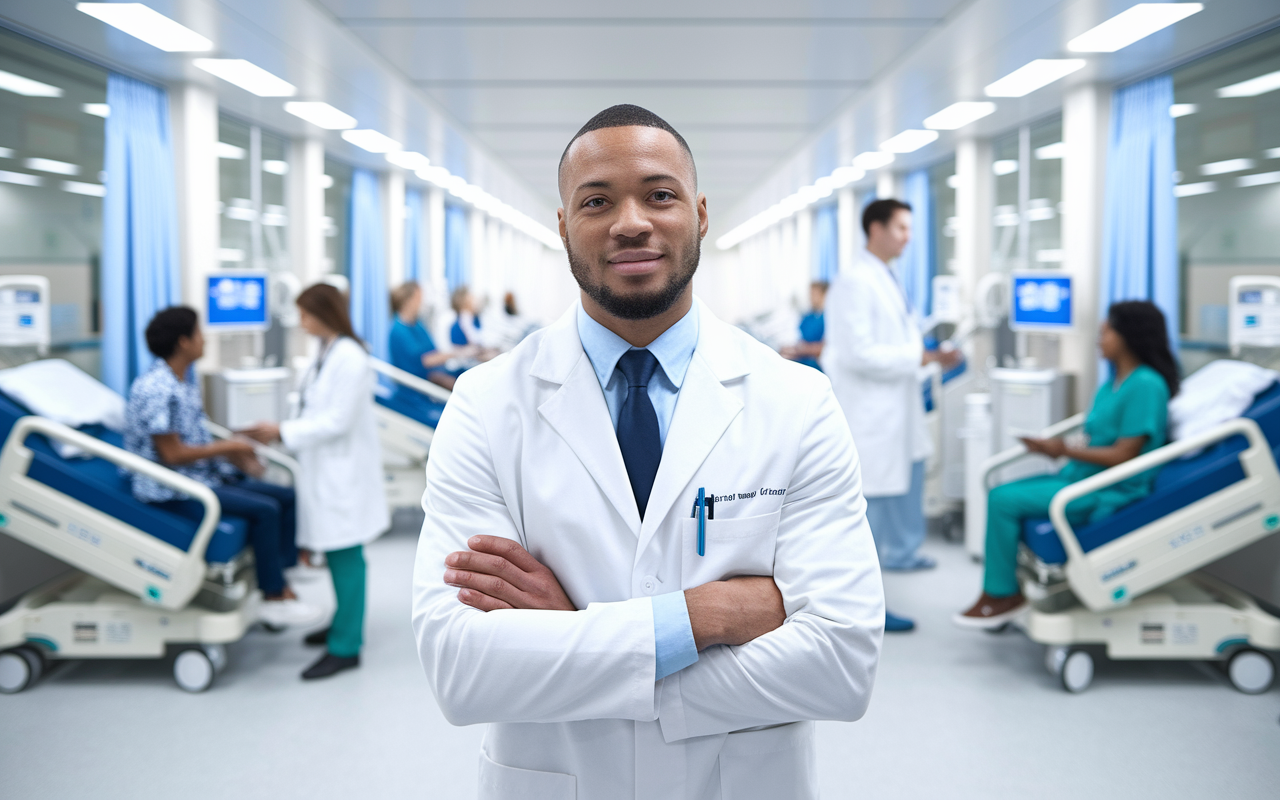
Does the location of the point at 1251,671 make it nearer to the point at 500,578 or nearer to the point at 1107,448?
the point at 1107,448

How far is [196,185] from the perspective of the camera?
5777mm

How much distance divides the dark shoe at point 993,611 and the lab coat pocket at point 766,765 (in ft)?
8.90

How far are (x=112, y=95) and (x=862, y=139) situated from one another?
17.9ft

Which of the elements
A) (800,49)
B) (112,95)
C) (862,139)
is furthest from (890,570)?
(112,95)

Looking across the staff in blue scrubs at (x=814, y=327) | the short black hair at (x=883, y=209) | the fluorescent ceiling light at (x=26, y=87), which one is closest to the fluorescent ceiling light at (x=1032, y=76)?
the short black hair at (x=883, y=209)

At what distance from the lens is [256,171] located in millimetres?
7113

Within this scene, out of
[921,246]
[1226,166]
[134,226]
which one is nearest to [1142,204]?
[1226,166]

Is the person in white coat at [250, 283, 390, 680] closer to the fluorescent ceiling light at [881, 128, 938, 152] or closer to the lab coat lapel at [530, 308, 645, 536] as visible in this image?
Answer: the lab coat lapel at [530, 308, 645, 536]

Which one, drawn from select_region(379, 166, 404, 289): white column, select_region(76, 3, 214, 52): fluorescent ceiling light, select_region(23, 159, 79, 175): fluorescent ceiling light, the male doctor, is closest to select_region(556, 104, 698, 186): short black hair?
the male doctor

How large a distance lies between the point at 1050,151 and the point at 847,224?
4821 mm

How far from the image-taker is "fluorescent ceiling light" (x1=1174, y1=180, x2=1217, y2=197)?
4.96m

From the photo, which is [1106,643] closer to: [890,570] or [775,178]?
[890,570]

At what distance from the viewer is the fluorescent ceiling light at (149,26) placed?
4070 millimetres

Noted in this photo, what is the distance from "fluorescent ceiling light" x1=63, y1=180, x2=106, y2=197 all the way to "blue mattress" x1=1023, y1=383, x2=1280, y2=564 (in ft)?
16.8
